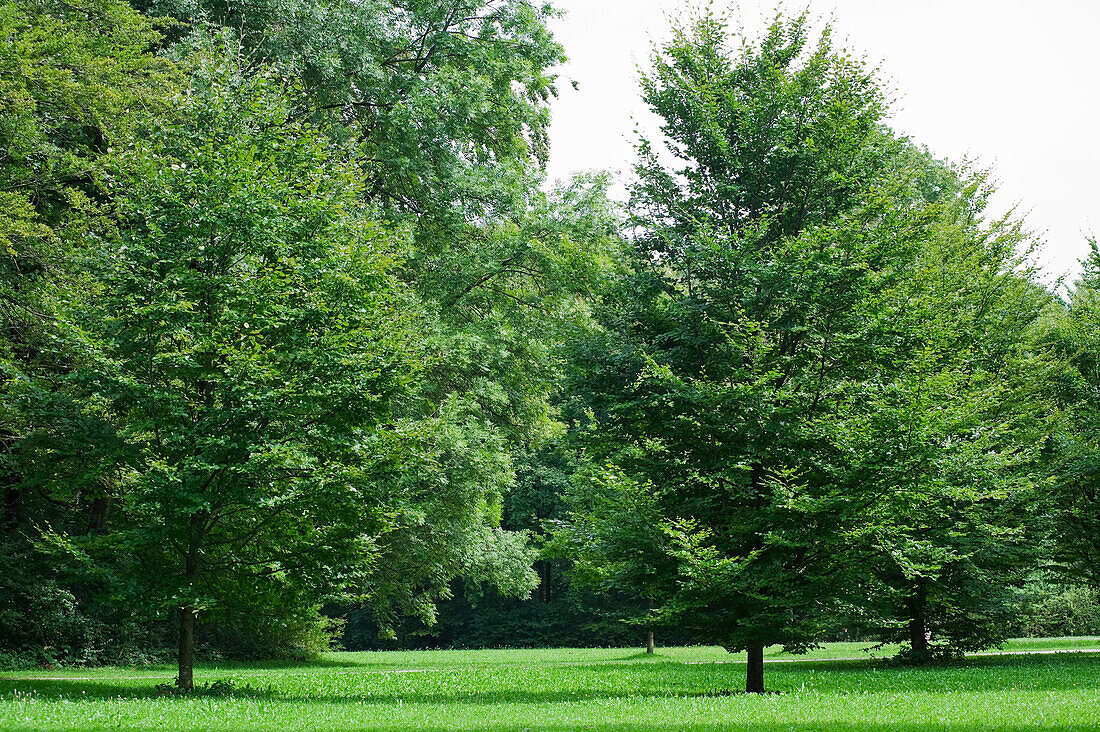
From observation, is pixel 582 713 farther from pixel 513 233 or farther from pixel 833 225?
pixel 513 233

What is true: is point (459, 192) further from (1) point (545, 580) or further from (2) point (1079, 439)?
(1) point (545, 580)

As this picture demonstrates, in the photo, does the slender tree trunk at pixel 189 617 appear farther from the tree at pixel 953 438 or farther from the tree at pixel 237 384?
the tree at pixel 953 438

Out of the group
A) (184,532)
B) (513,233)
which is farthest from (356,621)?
(184,532)

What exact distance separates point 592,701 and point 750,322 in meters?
6.19

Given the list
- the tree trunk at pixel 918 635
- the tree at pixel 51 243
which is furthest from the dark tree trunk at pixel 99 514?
the tree trunk at pixel 918 635

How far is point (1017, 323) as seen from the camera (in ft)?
71.2

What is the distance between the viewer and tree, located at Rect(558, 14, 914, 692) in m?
12.8

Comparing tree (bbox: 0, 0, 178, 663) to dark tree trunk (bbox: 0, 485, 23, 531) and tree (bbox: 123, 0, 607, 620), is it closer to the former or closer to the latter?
dark tree trunk (bbox: 0, 485, 23, 531)

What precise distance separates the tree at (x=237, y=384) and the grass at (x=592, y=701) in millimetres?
2101

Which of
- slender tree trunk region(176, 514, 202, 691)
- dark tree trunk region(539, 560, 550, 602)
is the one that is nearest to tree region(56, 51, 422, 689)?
slender tree trunk region(176, 514, 202, 691)

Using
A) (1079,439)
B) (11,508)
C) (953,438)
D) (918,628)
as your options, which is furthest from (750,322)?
(11,508)

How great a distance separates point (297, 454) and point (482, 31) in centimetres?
1703

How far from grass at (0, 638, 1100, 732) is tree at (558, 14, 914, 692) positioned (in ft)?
6.51

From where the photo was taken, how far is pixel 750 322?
12625mm
